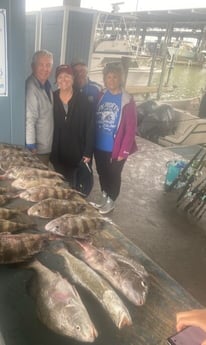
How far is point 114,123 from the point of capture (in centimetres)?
311

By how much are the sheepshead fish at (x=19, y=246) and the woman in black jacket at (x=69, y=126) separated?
1611 millimetres

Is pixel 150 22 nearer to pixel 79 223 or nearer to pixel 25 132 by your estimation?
pixel 25 132

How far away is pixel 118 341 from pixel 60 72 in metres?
2.21

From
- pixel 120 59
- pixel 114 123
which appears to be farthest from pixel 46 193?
pixel 120 59

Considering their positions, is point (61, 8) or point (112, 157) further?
point (61, 8)

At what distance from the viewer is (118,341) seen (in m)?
1.04

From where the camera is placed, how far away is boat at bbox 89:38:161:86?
8.73 meters

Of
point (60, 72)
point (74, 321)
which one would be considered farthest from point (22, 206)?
point (60, 72)

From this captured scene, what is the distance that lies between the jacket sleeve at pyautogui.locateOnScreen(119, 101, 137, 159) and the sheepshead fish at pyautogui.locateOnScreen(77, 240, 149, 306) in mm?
1815

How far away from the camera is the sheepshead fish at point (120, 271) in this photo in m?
1.22

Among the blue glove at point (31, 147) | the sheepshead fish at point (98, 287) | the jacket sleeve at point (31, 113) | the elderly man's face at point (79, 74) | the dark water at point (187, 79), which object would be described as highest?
the elderly man's face at point (79, 74)

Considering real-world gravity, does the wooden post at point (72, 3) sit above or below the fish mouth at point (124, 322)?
above

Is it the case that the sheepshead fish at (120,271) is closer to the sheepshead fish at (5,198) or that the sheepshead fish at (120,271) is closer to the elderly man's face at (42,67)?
the sheepshead fish at (5,198)

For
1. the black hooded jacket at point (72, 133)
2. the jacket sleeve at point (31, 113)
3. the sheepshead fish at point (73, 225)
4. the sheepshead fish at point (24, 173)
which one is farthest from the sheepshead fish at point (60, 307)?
the black hooded jacket at point (72, 133)
